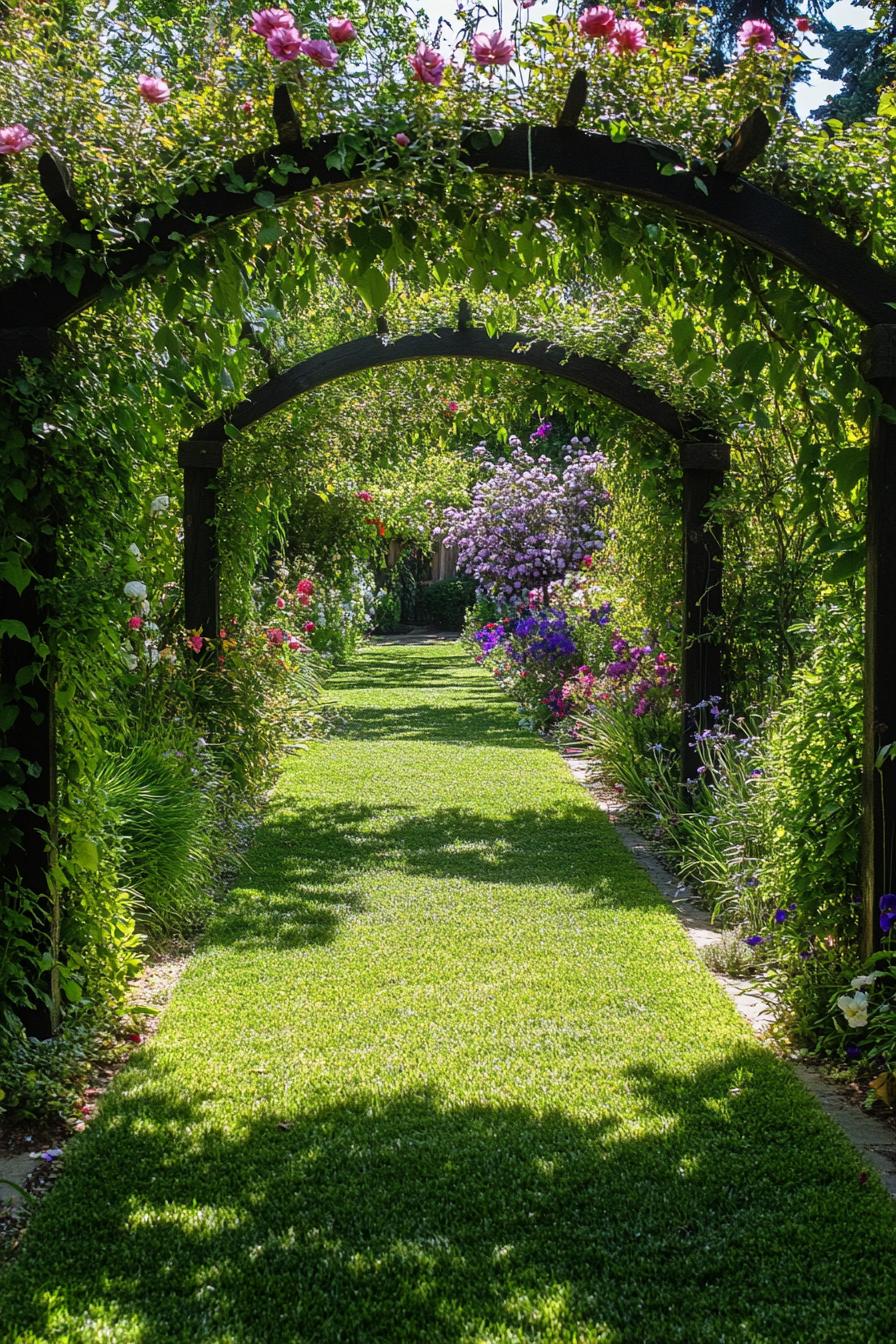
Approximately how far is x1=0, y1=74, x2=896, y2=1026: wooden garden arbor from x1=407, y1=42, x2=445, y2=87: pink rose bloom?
18 cm

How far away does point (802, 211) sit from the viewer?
3.32 m

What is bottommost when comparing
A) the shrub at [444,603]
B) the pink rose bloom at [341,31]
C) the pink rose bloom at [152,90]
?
the shrub at [444,603]

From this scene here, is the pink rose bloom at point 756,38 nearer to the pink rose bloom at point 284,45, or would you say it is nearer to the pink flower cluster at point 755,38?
the pink flower cluster at point 755,38

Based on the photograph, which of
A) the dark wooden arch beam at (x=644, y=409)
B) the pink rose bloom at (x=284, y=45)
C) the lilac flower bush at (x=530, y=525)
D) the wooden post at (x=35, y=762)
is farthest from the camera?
the lilac flower bush at (x=530, y=525)

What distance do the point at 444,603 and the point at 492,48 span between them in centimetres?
2235

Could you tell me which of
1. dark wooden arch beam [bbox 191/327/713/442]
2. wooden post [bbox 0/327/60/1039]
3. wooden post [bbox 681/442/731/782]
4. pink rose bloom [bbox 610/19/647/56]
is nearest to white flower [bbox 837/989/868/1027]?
wooden post [bbox 0/327/60/1039]

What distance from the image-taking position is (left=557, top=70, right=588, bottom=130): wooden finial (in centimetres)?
300

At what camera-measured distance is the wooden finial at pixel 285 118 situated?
2.99m

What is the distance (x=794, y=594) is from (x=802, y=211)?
2830 millimetres

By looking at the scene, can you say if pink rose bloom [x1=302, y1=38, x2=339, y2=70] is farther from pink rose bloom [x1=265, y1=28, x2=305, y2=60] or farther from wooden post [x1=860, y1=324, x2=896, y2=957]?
wooden post [x1=860, y1=324, x2=896, y2=957]

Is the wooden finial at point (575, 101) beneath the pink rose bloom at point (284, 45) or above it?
beneath

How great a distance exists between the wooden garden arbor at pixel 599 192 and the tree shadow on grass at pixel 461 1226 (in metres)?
0.80

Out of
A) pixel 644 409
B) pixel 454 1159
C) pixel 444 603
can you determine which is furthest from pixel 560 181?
pixel 444 603

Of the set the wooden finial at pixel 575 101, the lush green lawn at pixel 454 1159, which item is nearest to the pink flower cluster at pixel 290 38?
the wooden finial at pixel 575 101
